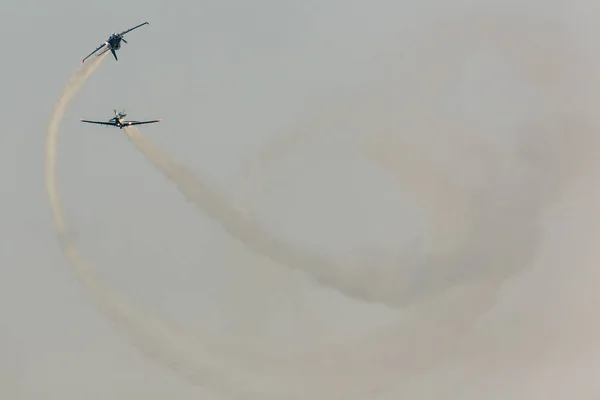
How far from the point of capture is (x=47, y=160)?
262 feet

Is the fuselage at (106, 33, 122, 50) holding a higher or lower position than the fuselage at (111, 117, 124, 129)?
higher

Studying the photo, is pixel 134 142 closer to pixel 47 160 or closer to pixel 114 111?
pixel 114 111

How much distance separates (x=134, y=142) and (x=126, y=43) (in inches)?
398

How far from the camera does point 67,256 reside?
81688 millimetres

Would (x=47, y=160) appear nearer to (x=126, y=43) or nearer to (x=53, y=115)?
(x=53, y=115)

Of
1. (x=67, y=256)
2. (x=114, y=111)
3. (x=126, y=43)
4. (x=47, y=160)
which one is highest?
(x=126, y=43)

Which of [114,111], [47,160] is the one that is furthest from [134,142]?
[47,160]

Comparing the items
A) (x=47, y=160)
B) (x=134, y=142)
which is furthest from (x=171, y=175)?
(x=47, y=160)

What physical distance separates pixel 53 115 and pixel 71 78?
14.8 feet

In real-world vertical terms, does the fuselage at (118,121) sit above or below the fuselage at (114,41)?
below

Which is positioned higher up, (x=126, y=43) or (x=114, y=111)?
(x=126, y=43)

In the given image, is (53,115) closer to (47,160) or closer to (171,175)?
(47,160)

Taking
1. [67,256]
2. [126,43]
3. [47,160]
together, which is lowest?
[67,256]

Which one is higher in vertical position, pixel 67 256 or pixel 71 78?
pixel 71 78
